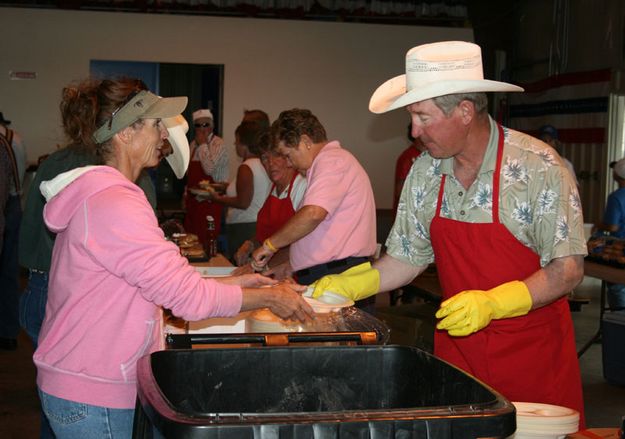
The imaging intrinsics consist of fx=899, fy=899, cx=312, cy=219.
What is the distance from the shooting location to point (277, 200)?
17.5ft

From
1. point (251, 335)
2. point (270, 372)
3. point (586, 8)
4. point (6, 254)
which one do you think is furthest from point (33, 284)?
point (586, 8)

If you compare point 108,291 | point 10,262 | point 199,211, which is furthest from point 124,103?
point 199,211

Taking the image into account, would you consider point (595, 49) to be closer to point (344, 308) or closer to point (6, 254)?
point (6, 254)

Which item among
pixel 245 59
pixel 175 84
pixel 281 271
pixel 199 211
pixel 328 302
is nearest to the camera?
pixel 328 302

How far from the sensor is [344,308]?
277 cm

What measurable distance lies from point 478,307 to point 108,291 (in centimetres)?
95

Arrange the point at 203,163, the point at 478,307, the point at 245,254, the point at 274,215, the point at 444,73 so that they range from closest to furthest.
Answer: the point at 478,307 < the point at 444,73 < the point at 245,254 < the point at 274,215 < the point at 203,163

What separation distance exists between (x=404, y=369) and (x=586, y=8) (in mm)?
10435

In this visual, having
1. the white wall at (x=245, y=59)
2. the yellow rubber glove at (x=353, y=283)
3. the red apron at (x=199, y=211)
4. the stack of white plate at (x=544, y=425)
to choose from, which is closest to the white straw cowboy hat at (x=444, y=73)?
the yellow rubber glove at (x=353, y=283)

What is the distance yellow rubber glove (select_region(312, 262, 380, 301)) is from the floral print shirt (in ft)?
A: 0.77

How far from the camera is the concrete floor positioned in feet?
16.6

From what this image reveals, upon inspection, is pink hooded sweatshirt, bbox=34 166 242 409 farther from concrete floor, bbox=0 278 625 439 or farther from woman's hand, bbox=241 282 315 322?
concrete floor, bbox=0 278 625 439

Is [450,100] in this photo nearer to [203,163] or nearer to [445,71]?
[445,71]

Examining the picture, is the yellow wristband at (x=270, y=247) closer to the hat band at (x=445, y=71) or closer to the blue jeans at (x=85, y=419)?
the hat band at (x=445, y=71)
